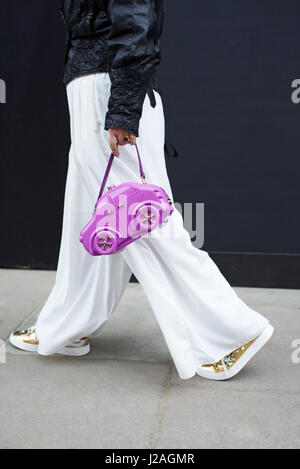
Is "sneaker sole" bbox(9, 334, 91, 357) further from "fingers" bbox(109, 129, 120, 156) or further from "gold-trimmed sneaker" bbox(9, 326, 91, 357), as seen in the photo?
"fingers" bbox(109, 129, 120, 156)

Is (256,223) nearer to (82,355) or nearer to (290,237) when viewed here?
(290,237)

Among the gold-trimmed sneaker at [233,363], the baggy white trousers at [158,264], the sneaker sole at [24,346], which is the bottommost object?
the sneaker sole at [24,346]

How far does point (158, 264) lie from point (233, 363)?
50 centimetres

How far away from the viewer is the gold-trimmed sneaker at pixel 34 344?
2.69m

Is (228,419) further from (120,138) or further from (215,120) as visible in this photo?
(215,120)

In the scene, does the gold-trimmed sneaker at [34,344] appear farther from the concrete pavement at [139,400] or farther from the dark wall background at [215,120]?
the dark wall background at [215,120]

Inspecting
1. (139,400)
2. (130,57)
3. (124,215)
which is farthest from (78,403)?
(130,57)

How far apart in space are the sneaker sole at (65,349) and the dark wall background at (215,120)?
1.23 meters

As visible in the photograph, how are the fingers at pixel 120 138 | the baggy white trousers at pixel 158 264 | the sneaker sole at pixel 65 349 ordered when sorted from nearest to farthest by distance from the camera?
the fingers at pixel 120 138 < the baggy white trousers at pixel 158 264 < the sneaker sole at pixel 65 349

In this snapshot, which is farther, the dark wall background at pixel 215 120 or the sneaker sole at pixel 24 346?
the dark wall background at pixel 215 120

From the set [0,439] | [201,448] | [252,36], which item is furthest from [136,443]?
[252,36]

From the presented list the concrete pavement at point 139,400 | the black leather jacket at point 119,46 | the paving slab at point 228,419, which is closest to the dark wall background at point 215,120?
the concrete pavement at point 139,400

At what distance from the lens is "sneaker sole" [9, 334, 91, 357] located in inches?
106

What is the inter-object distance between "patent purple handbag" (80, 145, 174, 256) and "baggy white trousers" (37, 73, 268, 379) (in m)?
0.16
